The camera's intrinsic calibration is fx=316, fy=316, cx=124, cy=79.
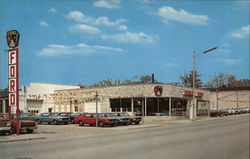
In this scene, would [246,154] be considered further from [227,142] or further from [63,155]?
[63,155]

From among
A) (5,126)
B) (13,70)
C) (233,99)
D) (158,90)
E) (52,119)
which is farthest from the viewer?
(233,99)

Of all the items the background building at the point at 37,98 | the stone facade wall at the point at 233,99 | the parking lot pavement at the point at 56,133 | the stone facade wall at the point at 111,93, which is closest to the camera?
the parking lot pavement at the point at 56,133

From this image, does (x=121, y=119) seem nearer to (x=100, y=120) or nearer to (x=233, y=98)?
(x=100, y=120)

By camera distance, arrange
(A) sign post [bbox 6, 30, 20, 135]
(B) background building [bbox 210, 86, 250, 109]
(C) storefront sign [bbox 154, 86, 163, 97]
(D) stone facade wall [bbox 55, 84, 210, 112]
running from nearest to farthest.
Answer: (A) sign post [bbox 6, 30, 20, 135] → (C) storefront sign [bbox 154, 86, 163, 97] → (D) stone facade wall [bbox 55, 84, 210, 112] → (B) background building [bbox 210, 86, 250, 109]

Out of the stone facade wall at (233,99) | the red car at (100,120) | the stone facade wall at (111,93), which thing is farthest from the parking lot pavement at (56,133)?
the stone facade wall at (233,99)

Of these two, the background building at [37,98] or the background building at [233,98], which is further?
the background building at [233,98]

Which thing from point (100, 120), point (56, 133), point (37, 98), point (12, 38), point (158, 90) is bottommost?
point (56, 133)

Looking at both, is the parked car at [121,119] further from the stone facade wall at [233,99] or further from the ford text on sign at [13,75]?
the stone facade wall at [233,99]

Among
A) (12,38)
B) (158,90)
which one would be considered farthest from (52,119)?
(12,38)

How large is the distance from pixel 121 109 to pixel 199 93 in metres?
16.0

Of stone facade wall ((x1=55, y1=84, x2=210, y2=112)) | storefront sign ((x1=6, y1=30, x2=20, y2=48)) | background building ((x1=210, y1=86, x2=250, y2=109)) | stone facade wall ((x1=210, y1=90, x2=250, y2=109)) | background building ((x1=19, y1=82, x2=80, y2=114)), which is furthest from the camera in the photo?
stone facade wall ((x1=210, y1=90, x2=250, y2=109))

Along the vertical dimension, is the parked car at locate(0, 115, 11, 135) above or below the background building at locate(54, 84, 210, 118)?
below

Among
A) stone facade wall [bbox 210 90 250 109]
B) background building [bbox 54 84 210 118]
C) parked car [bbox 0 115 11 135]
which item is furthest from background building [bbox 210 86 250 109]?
parked car [bbox 0 115 11 135]

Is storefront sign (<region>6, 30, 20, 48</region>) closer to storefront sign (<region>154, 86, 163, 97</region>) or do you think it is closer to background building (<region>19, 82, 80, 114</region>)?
storefront sign (<region>154, 86, 163, 97</region>)
